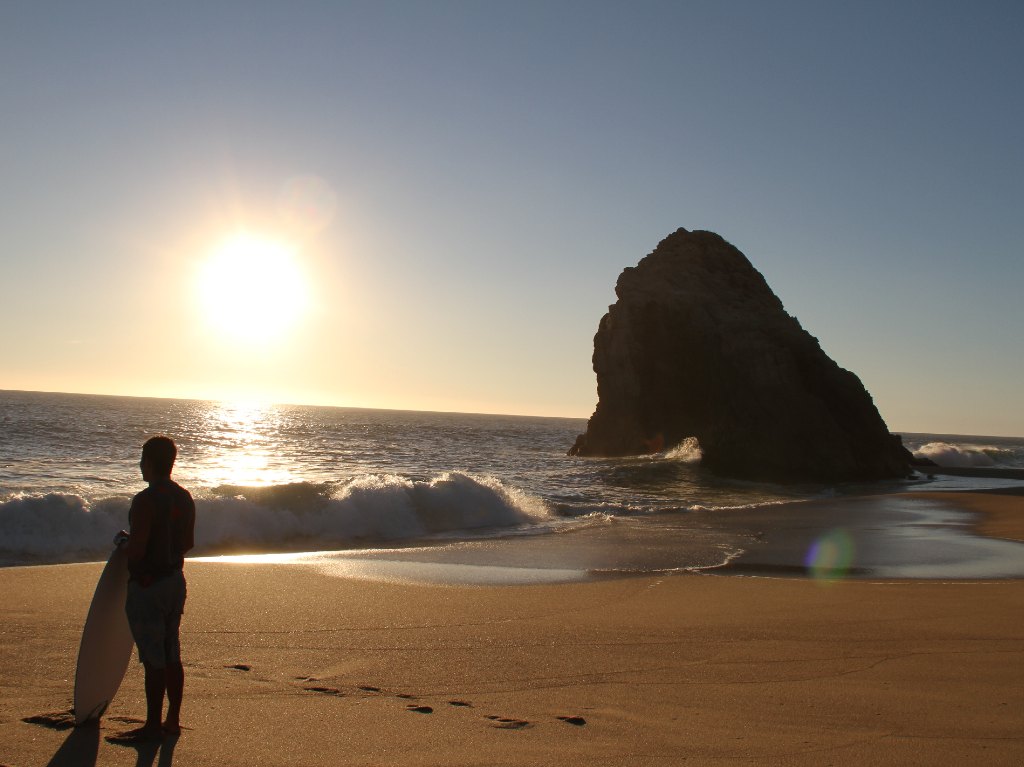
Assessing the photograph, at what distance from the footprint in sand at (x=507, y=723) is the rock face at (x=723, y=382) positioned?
33.8 m

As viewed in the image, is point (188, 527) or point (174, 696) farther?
point (188, 527)

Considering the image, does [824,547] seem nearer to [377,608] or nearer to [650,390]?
[377,608]

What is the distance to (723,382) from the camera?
134ft

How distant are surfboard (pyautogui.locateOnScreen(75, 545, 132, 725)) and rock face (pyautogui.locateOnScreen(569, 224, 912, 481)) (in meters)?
34.5

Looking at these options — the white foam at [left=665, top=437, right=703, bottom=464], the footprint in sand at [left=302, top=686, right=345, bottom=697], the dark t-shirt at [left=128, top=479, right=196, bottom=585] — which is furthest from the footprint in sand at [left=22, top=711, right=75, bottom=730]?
the white foam at [left=665, top=437, right=703, bottom=464]

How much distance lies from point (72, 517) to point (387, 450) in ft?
111

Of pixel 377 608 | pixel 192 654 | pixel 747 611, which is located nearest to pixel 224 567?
pixel 377 608

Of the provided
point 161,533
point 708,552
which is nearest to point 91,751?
point 161,533

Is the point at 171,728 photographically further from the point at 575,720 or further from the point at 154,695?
the point at 575,720

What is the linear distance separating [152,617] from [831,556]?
1153 cm

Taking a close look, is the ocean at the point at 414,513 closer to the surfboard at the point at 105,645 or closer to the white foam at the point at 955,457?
the surfboard at the point at 105,645

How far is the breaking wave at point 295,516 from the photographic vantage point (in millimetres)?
13633

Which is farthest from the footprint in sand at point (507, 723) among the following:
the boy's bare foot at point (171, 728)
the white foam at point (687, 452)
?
the white foam at point (687, 452)

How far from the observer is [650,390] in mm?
45938
